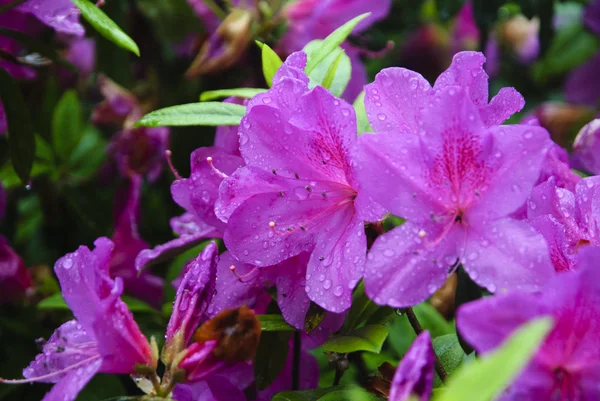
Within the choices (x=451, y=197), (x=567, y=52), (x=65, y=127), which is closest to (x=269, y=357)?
(x=451, y=197)

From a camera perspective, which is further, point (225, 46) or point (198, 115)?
point (225, 46)

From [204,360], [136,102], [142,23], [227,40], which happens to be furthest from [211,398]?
[142,23]

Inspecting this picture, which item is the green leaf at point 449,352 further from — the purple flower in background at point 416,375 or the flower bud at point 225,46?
the flower bud at point 225,46

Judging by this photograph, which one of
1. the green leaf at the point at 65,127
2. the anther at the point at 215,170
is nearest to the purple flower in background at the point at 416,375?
the anther at the point at 215,170

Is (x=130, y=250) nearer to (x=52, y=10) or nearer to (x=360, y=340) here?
(x=52, y=10)

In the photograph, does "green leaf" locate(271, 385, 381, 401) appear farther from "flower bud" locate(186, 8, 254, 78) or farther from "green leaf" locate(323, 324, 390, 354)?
"flower bud" locate(186, 8, 254, 78)

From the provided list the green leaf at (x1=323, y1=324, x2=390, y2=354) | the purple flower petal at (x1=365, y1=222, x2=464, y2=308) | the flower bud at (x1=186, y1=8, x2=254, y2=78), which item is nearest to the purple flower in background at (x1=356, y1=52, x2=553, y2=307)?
the purple flower petal at (x1=365, y1=222, x2=464, y2=308)
